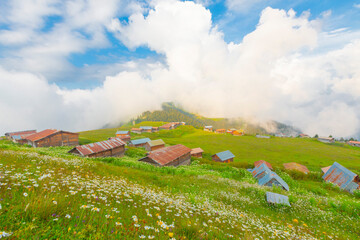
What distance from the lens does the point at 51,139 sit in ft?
180

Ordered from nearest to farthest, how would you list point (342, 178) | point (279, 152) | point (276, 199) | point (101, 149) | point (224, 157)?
point (276, 199)
point (101, 149)
point (342, 178)
point (224, 157)
point (279, 152)

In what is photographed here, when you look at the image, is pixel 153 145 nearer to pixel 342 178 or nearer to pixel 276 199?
pixel 342 178

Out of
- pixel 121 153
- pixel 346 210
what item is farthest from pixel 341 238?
pixel 121 153

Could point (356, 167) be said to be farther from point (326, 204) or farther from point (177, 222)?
point (177, 222)

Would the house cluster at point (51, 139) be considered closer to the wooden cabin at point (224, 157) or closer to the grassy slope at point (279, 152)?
the grassy slope at point (279, 152)

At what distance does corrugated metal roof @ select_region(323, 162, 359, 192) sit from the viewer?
34259mm

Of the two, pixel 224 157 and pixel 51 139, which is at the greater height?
pixel 51 139

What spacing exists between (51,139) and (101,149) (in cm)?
3524

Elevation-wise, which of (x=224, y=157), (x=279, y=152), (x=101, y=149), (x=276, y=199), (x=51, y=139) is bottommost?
(x=279, y=152)

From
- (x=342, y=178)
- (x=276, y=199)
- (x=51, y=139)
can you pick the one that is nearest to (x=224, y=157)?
(x=342, y=178)

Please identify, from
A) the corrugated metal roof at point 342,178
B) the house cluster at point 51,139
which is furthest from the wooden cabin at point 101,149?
the corrugated metal roof at point 342,178

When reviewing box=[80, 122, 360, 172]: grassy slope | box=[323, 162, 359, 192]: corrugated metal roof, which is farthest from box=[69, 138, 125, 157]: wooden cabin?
box=[323, 162, 359, 192]: corrugated metal roof

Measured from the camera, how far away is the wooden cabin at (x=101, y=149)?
2972cm

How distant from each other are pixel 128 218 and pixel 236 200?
10.0 m
